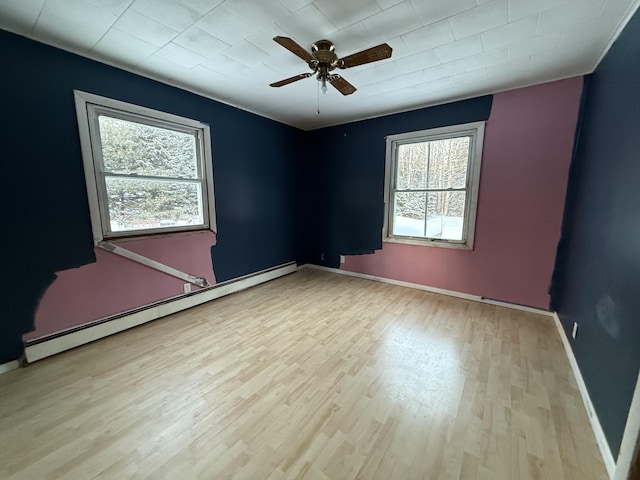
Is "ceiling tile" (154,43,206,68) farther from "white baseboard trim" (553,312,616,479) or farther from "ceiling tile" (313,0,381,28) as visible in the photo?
"white baseboard trim" (553,312,616,479)

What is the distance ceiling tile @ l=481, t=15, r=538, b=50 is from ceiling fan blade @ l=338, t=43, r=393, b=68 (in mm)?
895

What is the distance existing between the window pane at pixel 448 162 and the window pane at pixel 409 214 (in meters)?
0.27

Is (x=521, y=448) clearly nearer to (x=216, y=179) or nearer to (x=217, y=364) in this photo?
(x=217, y=364)

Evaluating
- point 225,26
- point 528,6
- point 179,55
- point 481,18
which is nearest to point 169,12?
point 225,26

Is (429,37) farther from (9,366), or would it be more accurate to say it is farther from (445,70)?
(9,366)

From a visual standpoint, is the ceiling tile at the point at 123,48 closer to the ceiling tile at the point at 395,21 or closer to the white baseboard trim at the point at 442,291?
the ceiling tile at the point at 395,21

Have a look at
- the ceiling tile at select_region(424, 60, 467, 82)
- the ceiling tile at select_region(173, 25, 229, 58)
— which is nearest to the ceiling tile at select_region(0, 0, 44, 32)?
the ceiling tile at select_region(173, 25, 229, 58)

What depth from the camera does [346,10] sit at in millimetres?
1631

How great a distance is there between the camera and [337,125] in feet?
14.0

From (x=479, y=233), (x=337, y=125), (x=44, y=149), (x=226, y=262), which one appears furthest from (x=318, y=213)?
(x=44, y=149)

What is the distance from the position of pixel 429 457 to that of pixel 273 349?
137cm

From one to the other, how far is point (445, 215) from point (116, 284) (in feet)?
13.0

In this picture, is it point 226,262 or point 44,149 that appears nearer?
point 44,149

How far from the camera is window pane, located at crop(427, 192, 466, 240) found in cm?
334
